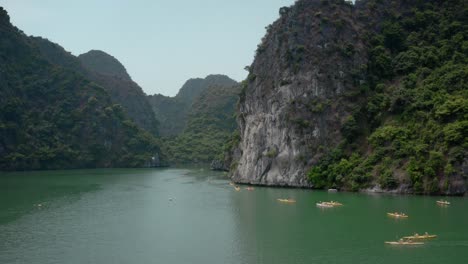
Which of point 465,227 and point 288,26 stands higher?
point 288,26

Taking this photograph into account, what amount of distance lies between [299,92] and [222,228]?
3311 cm

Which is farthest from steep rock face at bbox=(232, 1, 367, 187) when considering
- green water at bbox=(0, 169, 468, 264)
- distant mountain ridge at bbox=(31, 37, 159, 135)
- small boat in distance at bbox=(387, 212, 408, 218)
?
distant mountain ridge at bbox=(31, 37, 159, 135)

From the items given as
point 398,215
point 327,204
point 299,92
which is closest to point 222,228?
point 327,204

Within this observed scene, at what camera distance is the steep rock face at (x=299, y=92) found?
2542 inches

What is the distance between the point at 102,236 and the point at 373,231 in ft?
63.6

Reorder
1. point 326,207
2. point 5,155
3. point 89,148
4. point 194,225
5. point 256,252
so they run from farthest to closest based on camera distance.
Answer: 1. point 89,148
2. point 5,155
3. point 326,207
4. point 194,225
5. point 256,252

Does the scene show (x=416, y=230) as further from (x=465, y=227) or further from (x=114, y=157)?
(x=114, y=157)

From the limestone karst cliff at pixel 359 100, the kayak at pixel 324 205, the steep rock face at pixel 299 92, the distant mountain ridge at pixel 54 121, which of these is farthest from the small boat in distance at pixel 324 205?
the distant mountain ridge at pixel 54 121

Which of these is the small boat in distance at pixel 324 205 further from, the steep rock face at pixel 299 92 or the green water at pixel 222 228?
the steep rock face at pixel 299 92

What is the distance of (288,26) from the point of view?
7356 cm

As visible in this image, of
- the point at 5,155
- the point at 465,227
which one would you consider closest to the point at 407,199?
the point at 465,227

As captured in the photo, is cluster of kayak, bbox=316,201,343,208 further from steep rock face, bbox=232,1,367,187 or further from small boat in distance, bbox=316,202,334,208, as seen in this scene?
steep rock face, bbox=232,1,367,187

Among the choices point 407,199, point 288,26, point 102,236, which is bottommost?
point 102,236

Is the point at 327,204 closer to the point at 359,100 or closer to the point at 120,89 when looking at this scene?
the point at 359,100
